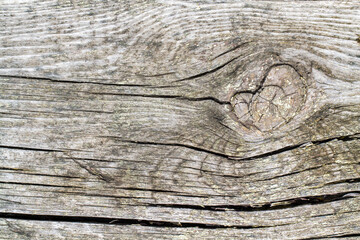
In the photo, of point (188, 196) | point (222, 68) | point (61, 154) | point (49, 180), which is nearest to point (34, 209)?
point (49, 180)

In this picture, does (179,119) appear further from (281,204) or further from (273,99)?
(281,204)

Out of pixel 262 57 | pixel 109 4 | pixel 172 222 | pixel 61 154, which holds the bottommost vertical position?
pixel 172 222

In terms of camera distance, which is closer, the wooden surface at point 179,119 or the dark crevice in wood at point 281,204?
the wooden surface at point 179,119

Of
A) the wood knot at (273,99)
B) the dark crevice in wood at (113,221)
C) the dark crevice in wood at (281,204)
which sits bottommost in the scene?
the dark crevice in wood at (113,221)

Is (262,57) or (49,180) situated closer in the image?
(262,57)

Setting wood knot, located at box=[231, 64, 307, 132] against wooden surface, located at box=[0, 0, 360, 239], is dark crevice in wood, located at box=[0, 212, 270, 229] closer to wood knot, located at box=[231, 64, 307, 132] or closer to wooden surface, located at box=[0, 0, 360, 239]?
wooden surface, located at box=[0, 0, 360, 239]

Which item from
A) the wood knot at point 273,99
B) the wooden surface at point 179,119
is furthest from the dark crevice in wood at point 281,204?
the wood knot at point 273,99

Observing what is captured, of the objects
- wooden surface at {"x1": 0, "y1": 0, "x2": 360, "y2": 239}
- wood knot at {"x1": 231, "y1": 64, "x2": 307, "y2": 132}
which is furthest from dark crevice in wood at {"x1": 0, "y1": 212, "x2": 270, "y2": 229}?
wood knot at {"x1": 231, "y1": 64, "x2": 307, "y2": 132}

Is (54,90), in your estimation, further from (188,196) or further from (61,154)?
(188,196)

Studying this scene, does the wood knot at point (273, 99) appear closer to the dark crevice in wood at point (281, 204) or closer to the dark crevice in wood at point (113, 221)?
the dark crevice in wood at point (281, 204)
